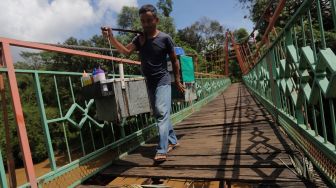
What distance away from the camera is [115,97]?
9.00 feet

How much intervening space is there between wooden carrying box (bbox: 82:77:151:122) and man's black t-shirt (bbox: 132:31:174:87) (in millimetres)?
192

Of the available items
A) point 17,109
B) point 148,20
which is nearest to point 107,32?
point 148,20

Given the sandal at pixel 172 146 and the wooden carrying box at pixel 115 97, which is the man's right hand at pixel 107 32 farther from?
the sandal at pixel 172 146

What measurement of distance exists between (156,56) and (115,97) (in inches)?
22.2

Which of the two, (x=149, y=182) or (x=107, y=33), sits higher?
(x=107, y=33)

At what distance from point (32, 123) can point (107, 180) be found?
20.0m

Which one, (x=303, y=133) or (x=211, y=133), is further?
(x=211, y=133)

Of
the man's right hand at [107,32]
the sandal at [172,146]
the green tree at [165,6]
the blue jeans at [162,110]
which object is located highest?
the green tree at [165,6]

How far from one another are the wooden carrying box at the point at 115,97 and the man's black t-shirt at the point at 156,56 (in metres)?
0.19

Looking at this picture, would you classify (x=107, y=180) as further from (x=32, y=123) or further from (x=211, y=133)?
(x=32, y=123)

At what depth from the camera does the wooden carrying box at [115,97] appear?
273 centimetres

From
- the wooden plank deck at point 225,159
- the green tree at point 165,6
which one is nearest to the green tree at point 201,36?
the green tree at point 165,6

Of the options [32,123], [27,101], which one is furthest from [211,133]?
[27,101]

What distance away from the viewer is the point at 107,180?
9.05ft
